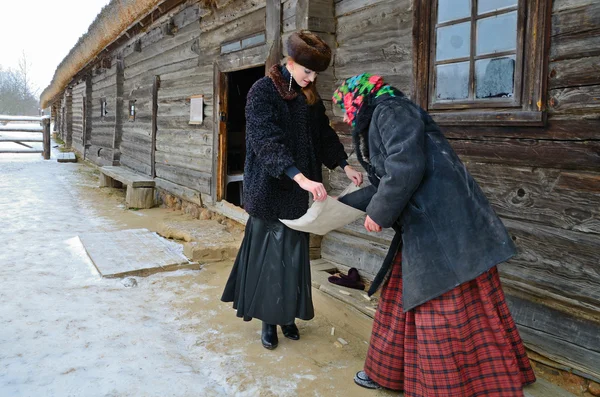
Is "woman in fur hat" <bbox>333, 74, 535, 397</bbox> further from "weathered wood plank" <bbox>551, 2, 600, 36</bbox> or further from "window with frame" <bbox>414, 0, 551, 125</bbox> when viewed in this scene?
"weathered wood plank" <bbox>551, 2, 600, 36</bbox>

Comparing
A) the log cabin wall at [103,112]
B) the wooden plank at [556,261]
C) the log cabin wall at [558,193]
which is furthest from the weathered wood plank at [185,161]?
the wooden plank at [556,261]

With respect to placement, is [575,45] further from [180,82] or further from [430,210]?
[180,82]

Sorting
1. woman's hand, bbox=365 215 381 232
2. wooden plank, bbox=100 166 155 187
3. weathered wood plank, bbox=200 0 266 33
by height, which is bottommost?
wooden plank, bbox=100 166 155 187

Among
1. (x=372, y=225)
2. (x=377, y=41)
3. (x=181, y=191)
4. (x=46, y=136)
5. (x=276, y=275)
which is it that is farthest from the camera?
(x=46, y=136)

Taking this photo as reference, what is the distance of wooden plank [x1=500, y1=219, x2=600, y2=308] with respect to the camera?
2.43m

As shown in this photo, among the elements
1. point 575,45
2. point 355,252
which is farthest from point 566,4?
point 355,252

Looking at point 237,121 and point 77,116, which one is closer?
point 237,121

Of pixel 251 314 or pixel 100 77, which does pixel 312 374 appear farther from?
pixel 100 77

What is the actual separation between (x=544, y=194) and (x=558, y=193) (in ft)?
0.25

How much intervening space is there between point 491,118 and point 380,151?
99cm

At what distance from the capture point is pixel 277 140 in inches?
99.5

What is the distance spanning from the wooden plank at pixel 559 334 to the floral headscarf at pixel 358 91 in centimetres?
144

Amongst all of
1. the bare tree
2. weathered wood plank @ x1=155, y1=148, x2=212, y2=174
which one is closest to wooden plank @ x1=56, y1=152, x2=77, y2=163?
weathered wood plank @ x1=155, y1=148, x2=212, y2=174

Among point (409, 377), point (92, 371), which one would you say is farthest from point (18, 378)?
point (409, 377)
